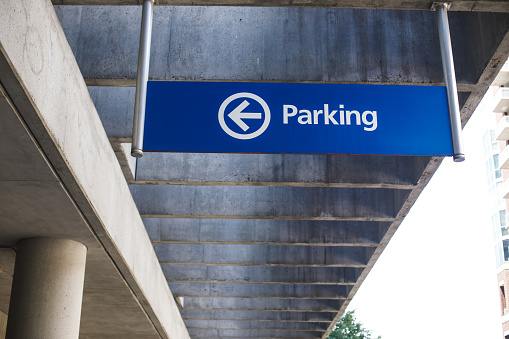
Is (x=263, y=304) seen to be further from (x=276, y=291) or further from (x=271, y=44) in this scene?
(x=271, y=44)

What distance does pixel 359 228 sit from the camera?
14359 mm

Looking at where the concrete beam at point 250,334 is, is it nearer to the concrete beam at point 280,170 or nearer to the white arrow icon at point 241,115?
the concrete beam at point 280,170

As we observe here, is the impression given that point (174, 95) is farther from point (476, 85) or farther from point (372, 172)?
point (372, 172)

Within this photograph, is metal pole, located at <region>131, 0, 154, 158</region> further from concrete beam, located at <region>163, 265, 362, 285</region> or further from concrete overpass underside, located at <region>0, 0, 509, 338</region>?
concrete beam, located at <region>163, 265, 362, 285</region>

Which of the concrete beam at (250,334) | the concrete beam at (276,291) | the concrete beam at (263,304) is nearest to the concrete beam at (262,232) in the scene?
the concrete beam at (276,291)

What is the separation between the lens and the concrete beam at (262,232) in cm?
1409

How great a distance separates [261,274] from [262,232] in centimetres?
404

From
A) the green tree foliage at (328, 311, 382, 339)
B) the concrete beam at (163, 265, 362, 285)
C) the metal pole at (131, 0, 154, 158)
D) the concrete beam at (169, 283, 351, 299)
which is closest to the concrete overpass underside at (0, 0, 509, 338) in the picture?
the metal pole at (131, 0, 154, 158)

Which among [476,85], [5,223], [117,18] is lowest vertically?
[5,223]

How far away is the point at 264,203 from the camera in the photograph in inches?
488

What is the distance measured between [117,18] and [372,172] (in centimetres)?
470

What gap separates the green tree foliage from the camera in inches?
2120

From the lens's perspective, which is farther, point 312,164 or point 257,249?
point 257,249

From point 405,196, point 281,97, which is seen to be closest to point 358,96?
point 281,97
